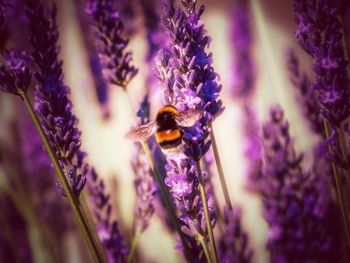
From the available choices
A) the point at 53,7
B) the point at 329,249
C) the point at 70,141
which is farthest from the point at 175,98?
the point at 329,249

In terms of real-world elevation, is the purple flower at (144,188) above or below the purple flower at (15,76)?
below

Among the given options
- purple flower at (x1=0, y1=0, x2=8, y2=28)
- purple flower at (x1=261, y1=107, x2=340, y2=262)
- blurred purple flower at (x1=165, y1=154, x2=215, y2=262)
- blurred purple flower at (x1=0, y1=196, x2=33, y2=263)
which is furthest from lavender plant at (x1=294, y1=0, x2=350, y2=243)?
blurred purple flower at (x1=0, y1=196, x2=33, y2=263)

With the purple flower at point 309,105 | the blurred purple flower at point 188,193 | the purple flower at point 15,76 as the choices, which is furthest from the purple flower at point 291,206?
the purple flower at point 15,76

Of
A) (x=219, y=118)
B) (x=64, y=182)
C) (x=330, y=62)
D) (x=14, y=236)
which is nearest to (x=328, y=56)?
(x=330, y=62)

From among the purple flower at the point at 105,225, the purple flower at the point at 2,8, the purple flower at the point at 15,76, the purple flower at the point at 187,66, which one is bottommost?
the purple flower at the point at 105,225

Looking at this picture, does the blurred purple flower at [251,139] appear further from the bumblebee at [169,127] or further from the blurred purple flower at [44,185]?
the blurred purple flower at [44,185]

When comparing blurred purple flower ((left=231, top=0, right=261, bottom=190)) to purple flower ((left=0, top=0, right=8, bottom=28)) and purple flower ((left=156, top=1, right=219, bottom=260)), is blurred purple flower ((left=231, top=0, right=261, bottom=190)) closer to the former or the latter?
purple flower ((left=156, top=1, right=219, bottom=260))

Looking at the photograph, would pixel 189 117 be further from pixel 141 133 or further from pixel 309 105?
pixel 309 105
